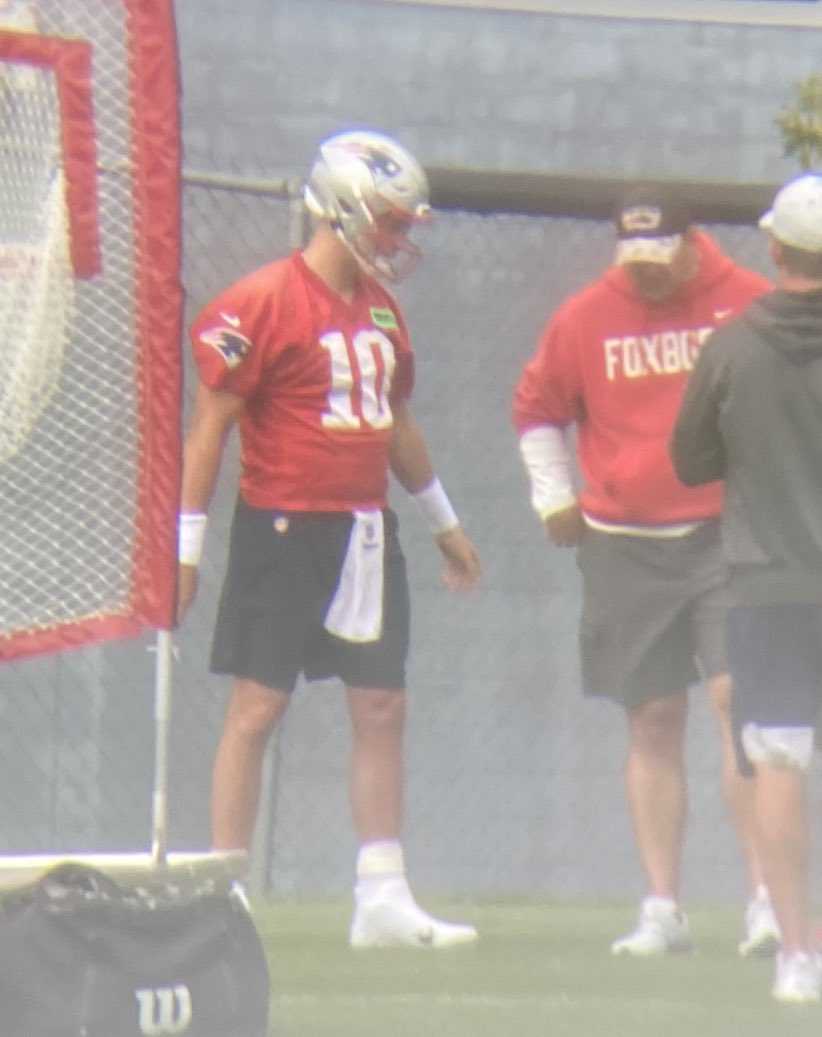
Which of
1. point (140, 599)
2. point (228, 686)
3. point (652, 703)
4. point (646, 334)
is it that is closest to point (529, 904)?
point (228, 686)

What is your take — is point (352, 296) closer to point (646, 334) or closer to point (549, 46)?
point (646, 334)

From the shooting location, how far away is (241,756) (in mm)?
6754

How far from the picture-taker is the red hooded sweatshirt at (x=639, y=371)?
22.6 feet

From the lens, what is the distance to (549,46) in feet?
30.9

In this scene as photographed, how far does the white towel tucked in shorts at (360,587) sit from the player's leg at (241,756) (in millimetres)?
216

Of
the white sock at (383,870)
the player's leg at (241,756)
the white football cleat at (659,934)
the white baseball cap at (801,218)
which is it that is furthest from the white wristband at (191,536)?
the white baseball cap at (801,218)

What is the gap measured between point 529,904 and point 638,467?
6.89ft

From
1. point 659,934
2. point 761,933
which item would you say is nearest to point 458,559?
point 659,934

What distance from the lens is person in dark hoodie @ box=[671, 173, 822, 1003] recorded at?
5957 millimetres

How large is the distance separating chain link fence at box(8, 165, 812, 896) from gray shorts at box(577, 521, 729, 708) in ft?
5.93

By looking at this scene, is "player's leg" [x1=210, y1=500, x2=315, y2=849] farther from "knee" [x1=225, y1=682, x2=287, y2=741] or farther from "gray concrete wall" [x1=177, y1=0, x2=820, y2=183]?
"gray concrete wall" [x1=177, y1=0, x2=820, y2=183]

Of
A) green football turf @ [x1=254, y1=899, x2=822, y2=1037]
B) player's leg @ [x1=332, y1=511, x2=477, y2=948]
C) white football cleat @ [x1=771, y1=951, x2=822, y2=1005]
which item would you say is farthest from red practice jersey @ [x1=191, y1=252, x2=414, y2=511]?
white football cleat @ [x1=771, y1=951, x2=822, y2=1005]

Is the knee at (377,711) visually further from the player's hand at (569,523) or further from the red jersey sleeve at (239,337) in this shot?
the red jersey sleeve at (239,337)

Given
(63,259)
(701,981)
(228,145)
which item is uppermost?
(63,259)
